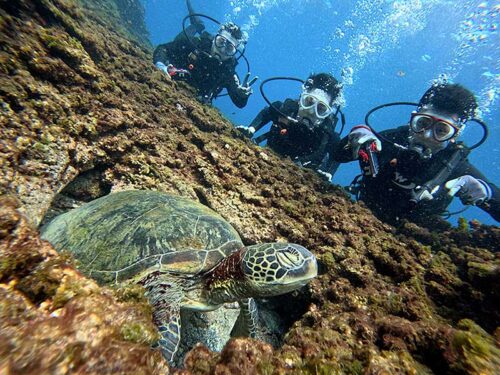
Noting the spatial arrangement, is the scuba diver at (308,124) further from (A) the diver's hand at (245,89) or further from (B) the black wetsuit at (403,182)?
(A) the diver's hand at (245,89)

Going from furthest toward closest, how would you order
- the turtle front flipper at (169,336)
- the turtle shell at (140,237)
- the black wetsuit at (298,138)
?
the black wetsuit at (298,138)
the turtle shell at (140,237)
the turtle front flipper at (169,336)

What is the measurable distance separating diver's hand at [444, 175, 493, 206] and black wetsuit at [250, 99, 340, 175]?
280cm

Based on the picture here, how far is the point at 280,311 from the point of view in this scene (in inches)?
115

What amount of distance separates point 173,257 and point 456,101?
5.58 metres

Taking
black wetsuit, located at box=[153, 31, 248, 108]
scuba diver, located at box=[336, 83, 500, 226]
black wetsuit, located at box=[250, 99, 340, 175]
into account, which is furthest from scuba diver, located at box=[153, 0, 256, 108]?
scuba diver, located at box=[336, 83, 500, 226]

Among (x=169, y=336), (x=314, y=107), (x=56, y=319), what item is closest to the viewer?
(x=56, y=319)

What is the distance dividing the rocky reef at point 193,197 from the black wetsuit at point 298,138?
2.27 meters

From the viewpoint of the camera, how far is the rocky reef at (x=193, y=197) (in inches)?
39.3

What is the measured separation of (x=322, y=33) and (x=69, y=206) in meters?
78.6

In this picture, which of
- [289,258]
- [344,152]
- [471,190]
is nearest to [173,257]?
[289,258]

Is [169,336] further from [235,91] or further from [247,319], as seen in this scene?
[235,91]

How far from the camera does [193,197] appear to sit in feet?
11.7

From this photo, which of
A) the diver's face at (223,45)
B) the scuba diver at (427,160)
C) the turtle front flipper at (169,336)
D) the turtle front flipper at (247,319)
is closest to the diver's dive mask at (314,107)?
the scuba diver at (427,160)

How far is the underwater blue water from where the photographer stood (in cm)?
3206
